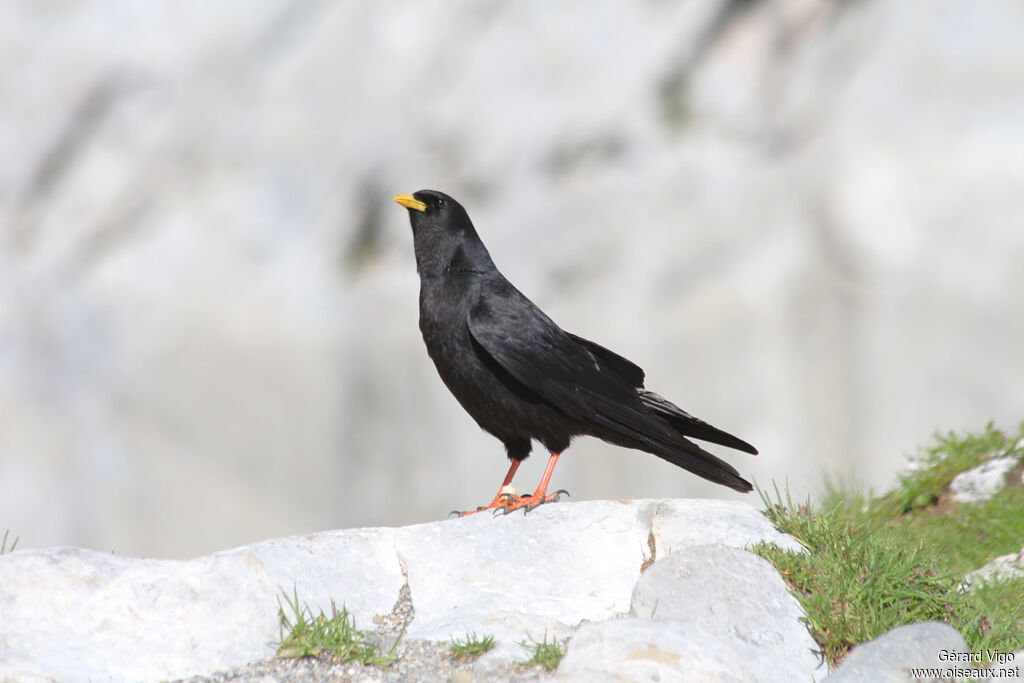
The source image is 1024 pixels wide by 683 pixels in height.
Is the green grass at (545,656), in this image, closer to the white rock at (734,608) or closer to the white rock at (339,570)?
the white rock at (734,608)

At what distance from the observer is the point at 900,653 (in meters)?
3.36

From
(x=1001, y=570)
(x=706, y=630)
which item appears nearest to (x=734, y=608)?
(x=706, y=630)

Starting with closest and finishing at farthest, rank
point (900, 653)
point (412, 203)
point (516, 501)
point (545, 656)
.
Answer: point (900, 653) < point (545, 656) < point (516, 501) < point (412, 203)

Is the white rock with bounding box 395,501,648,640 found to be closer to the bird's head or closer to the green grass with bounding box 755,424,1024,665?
the green grass with bounding box 755,424,1024,665

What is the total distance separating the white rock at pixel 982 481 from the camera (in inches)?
258

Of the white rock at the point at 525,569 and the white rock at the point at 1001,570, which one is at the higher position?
the white rock at the point at 1001,570

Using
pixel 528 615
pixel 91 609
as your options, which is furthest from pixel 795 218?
pixel 91 609

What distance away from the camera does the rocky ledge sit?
3430mm

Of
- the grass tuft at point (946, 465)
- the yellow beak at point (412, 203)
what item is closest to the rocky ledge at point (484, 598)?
the yellow beak at point (412, 203)

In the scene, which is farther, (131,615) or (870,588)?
(870,588)

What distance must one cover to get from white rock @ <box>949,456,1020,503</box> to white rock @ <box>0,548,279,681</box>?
501 cm

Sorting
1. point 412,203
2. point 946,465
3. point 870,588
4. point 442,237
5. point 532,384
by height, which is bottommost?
point 870,588

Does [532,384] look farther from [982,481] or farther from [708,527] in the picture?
[982,481]

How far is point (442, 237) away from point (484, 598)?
8.45ft
